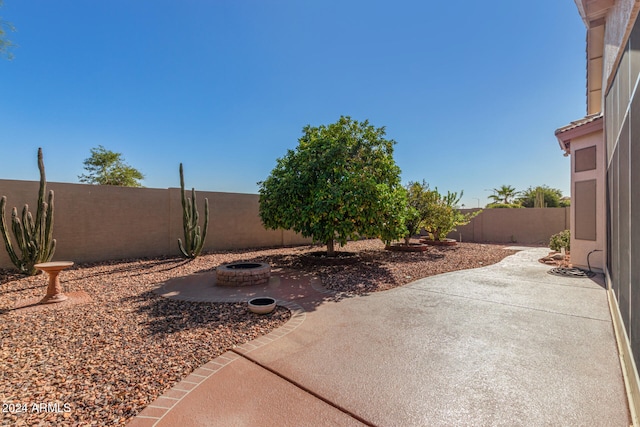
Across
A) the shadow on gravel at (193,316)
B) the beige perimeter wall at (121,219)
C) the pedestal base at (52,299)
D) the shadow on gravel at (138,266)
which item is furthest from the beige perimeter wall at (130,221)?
the shadow on gravel at (193,316)

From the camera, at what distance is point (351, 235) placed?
7.56 m

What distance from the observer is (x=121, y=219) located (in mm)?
9547

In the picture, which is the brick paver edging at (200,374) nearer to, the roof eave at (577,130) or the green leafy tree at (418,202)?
the roof eave at (577,130)

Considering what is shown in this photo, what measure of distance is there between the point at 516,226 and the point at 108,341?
1857 centimetres

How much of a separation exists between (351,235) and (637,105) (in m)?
5.74

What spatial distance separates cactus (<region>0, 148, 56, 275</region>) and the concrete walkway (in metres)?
6.72

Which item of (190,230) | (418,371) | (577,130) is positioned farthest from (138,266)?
(577,130)

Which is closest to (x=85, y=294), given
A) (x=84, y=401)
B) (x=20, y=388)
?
(x=20, y=388)

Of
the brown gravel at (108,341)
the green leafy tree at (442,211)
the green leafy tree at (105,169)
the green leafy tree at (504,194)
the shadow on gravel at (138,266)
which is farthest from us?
the green leafy tree at (504,194)

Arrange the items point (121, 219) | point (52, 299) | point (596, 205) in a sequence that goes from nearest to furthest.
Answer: point (52, 299), point (596, 205), point (121, 219)

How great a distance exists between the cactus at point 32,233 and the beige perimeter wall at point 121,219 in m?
1.45

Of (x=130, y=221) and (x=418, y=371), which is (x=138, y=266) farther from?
(x=418, y=371)

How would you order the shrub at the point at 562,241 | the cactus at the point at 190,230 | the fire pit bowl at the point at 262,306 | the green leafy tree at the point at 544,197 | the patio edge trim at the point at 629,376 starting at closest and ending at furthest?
the patio edge trim at the point at 629,376 → the fire pit bowl at the point at 262,306 → the cactus at the point at 190,230 → the shrub at the point at 562,241 → the green leafy tree at the point at 544,197

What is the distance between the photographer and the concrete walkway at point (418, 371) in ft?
7.41
